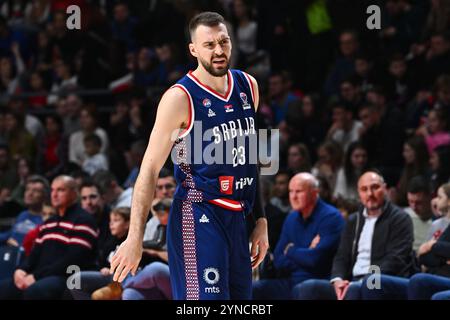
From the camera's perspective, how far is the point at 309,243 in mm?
8281

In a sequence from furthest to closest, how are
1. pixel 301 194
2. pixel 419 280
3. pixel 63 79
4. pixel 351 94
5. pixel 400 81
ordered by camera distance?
pixel 63 79
pixel 400 81
pixel 351 94
pixel 301 194
pixel 419 280

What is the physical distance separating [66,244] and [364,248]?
2610mm

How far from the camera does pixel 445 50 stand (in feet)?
35.0

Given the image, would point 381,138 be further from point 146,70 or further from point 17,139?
point 17,139

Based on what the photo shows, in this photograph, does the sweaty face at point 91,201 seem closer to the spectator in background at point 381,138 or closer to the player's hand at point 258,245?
the spectator in background at point 381,138

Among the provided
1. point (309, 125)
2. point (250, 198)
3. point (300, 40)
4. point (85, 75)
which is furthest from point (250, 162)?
point (85, 75)

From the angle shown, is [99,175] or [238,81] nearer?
[238,81]

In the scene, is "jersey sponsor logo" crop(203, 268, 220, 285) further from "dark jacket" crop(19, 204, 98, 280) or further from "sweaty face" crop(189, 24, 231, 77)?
"dark jacket" crop(19, 204, 98, 280)

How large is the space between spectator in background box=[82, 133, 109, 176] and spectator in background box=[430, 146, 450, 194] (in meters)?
3.89

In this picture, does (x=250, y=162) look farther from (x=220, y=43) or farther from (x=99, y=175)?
(x=99, y=175)

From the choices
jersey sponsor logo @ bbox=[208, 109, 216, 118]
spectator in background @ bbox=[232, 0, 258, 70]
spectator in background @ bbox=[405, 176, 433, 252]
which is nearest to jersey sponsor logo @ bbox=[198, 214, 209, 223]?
jersey sponsor logo @ bbox=[208, 109, 216, 118]

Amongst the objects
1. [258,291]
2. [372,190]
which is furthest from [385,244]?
[258,291]

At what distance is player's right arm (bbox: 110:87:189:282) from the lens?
4812mm
